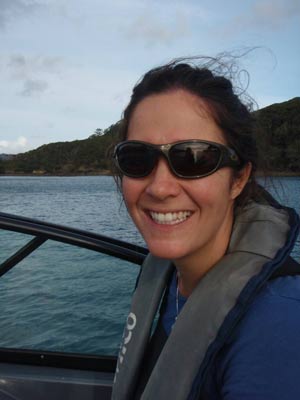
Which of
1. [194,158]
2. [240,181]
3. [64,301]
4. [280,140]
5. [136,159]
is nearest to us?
[194,158]

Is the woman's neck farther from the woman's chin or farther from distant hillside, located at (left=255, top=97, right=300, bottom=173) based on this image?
distant hillside, located at (left=255, top=97, right=300, bottom=173)

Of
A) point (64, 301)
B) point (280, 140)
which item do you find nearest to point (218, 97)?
point (280, 140)

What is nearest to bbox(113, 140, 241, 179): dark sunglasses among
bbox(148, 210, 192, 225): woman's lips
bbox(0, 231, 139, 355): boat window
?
bbox(148, 210, 192, 225): woman's lips

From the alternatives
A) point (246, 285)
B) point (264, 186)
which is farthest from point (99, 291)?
point (246, 285)

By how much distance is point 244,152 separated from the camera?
1.67m

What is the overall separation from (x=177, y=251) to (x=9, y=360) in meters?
1.49

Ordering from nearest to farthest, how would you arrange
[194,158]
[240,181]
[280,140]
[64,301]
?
1. [194,158]
2. [240,181]
3. [280,140]
4. [64,301]

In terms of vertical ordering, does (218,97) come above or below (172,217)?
above

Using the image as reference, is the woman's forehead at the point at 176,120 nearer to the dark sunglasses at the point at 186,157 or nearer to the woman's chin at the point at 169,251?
the dark sunglasses at the point at 186,157

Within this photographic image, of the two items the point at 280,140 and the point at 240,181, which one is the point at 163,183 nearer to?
the point at 240,181

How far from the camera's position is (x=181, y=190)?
4.98 ft

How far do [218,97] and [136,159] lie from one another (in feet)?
1.31

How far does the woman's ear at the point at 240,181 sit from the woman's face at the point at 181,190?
0.06 feet

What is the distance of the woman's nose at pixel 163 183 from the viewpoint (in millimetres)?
Answer: 1519
